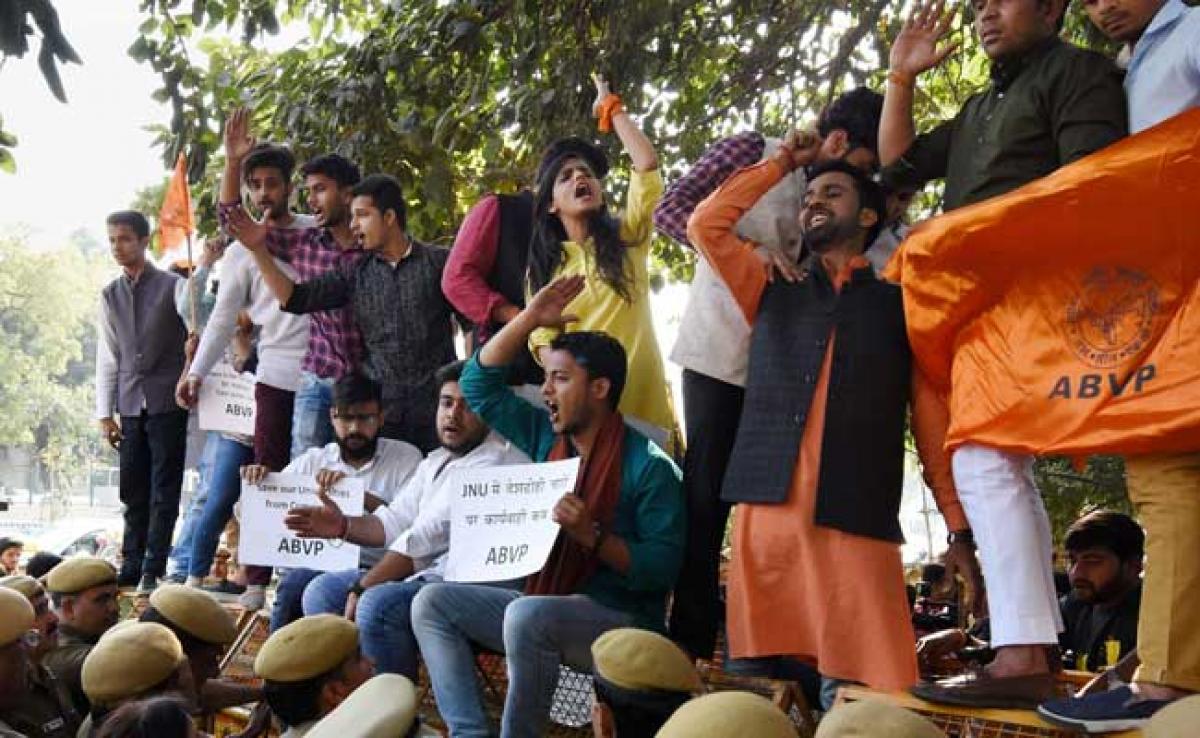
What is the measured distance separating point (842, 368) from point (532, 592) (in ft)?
4.51

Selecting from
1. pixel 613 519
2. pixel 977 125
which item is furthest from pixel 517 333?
pixel 977 125

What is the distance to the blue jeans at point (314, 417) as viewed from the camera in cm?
741

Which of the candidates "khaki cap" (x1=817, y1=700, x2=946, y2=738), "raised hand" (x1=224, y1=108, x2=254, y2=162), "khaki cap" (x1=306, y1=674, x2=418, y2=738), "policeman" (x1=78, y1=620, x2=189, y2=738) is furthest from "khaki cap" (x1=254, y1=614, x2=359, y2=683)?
"raised hand" (x1=224, y1=108, x2=254, y2=162)

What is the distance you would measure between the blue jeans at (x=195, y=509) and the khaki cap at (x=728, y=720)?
5759 mm

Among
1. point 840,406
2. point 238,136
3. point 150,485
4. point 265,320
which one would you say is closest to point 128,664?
point 840,406

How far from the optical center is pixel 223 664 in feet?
23.1

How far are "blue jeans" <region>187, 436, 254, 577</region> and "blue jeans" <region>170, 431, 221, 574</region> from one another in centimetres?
9

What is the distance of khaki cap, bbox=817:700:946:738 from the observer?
9.34 feet

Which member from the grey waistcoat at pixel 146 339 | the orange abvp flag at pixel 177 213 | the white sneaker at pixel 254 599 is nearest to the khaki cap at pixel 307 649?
the white sneaker at pixel 254 599

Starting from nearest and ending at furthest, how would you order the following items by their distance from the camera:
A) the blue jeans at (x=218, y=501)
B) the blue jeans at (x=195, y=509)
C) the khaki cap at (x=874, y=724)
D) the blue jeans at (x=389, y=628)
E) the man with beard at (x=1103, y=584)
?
the khaki cap at (x=874, y=724) → the blue jeans at (x=389, y=628) → the man with beard at (x=1103, y=584) → the blue jeans at (x=218, y=501) → the blue jeans at (x=195, y=509)

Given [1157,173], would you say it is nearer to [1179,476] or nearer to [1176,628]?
[1179,476]

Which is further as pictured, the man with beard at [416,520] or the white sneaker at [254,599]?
the white sneaker at [254,599]

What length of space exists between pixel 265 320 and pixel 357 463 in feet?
3.96

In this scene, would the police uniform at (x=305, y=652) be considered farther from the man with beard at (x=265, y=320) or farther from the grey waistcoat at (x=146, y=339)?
the grey waistcoat at (x=146, y=339)
